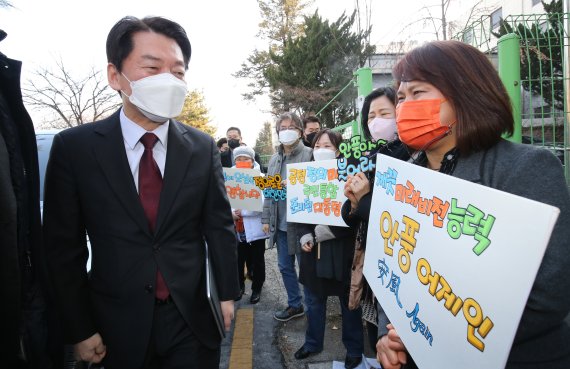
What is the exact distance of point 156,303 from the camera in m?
1.68

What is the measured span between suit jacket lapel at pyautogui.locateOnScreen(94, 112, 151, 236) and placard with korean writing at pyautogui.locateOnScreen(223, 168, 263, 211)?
2502 mm

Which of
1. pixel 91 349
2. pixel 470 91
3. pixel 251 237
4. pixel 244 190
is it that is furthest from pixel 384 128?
pixel 251 237

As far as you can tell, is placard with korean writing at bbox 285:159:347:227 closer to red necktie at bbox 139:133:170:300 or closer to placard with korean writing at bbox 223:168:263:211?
placard with korean writing at bbox 223:168:263:211

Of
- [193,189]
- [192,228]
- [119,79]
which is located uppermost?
[119,79]

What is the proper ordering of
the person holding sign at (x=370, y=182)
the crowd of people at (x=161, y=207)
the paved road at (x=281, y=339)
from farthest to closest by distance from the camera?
A: 1. the paved road at (x=281, y=339)
2. the person holding sign at (x=370, y=182)
3. the crowd of people at (x=161, y=207)

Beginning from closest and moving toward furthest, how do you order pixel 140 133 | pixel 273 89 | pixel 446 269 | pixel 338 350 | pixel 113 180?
pixel 446 269 → pixel 113 180 → pixel 140 133 → pixel 338 350 → pixel 273 89

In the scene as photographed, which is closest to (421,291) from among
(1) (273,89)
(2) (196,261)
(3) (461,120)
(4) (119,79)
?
(3) (461,120)

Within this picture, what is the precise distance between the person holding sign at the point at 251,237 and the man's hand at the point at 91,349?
2.67 m

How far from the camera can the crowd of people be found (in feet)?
3.78

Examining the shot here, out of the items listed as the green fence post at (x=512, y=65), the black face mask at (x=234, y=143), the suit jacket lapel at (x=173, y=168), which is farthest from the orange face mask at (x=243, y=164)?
the green fence post at (x=512, y=65)

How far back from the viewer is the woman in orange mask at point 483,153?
1.05 m

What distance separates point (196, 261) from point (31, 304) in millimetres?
681

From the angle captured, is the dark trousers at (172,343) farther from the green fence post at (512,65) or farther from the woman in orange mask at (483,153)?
A: the green fence post at (512,65)

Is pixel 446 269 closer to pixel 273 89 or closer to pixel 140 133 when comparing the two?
pixel 140 133
